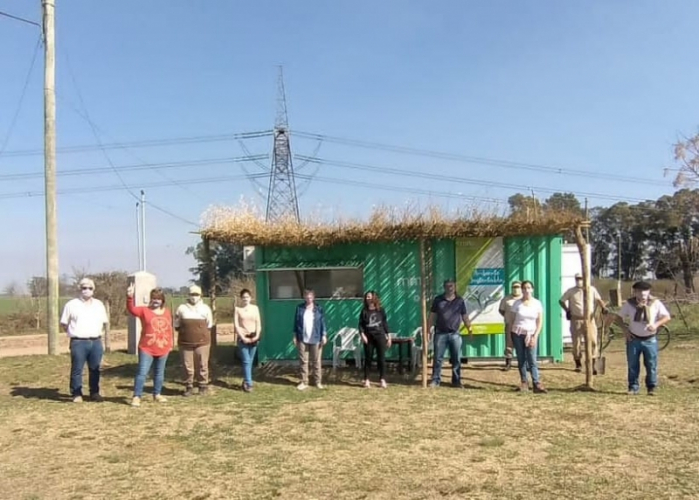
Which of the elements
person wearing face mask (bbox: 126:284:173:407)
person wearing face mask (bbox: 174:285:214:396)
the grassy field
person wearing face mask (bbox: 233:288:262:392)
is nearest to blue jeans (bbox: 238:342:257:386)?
person wearing face mask (bbox: 233:288:262:392)

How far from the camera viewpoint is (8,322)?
25219 millimetres

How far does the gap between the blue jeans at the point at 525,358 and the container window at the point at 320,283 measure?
10.5 feet

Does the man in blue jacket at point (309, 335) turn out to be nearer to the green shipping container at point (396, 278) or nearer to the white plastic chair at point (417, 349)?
the green shipping container at point (396, 278)

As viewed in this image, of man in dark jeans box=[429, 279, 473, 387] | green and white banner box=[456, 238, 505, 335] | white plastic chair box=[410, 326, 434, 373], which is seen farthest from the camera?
green and white banner box=[456, 238, 505, 335]

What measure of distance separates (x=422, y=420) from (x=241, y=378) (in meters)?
4.39

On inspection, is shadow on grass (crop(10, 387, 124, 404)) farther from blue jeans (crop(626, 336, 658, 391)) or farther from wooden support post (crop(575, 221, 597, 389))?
blue jeans (crop(626, 336, 658, 391))

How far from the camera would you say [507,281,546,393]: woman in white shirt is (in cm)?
971

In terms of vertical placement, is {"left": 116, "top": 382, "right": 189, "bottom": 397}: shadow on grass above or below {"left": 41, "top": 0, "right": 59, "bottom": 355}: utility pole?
below

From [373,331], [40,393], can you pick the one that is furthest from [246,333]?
[40,393]

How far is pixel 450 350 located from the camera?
404 inches

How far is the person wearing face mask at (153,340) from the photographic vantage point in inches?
367

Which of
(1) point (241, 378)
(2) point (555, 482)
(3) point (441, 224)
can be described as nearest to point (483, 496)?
(2) point (555, 482)

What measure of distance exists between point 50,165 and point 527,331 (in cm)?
1055

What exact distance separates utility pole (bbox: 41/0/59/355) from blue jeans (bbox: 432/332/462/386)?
8400mm
